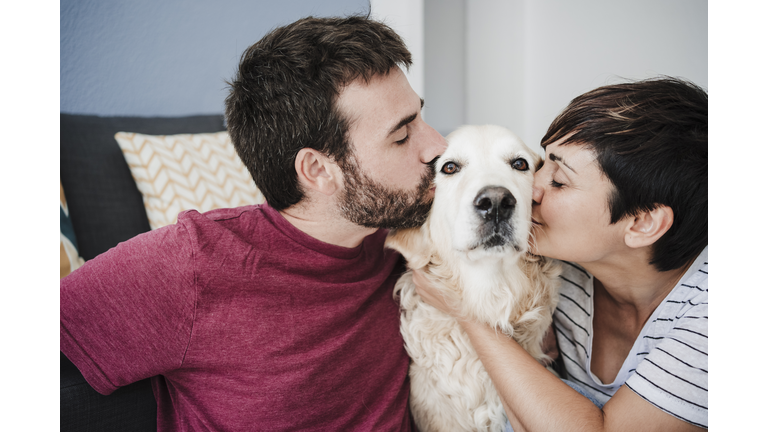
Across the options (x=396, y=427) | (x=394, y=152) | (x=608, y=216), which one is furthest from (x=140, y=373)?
(x=608, y=216)

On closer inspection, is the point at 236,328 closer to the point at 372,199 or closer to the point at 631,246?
the point at 372,199

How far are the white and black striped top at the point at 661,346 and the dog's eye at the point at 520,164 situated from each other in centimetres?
39

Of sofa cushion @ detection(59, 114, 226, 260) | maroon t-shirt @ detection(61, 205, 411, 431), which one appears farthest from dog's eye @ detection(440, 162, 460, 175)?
sofa cushion @ detection(59, 114, 226, 260)

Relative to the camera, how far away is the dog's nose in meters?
1.01

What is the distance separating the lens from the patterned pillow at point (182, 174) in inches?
66.4

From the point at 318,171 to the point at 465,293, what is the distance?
580 millimetres

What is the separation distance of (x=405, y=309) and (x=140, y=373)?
2.46 ft

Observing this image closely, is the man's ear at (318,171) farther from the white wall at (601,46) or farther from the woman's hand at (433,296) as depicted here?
the white wall at (601,46)

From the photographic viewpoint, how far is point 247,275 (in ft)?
3.40

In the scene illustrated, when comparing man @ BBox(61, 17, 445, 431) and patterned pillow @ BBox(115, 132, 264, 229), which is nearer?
man @ BBox(61, 17, 445, 431)

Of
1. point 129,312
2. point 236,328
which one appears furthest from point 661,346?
point 129,312

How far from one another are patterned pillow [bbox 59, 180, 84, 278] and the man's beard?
107 cm

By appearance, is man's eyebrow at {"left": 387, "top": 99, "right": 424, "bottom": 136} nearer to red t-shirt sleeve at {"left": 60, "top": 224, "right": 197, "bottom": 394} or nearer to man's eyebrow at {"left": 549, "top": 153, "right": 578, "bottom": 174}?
man's eyebrow at {"left": 549, "top": 153, "right": 578, "bottom": 174}
